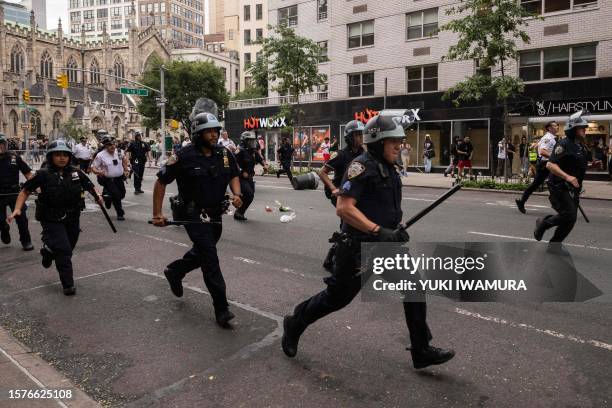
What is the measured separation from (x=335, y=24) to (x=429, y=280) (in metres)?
31.3

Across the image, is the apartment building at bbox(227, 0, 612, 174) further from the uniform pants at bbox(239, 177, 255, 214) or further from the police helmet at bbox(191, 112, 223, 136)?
the police helmet at bbox(191, 112, 223, 136)

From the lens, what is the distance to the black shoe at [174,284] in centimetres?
570

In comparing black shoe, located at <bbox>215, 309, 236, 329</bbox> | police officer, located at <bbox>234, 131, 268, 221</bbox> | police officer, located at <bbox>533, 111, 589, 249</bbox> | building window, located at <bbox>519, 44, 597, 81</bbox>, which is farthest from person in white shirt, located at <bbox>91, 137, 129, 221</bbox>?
building window, located at <bbox>519, 44, 597, 81</bbox>

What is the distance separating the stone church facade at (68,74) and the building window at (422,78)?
5271 centimetres

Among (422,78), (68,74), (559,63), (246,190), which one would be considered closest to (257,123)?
(422,78)

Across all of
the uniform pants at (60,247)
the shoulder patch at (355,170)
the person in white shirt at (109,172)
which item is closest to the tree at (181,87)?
the person in white shirt at (109,172)

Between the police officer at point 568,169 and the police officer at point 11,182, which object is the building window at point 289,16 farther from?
the police officer at point 568,169

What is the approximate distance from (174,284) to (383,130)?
9.85ft

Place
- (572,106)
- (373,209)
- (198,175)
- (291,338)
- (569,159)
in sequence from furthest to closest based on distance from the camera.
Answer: (572,106), (569,159), (198,175), (291,338), (373,209)

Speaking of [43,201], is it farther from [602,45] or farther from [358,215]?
[602,45]

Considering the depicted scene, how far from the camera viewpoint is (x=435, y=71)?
94.5 feet

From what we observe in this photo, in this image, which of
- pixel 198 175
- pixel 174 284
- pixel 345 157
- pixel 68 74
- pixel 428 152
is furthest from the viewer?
pixel 68 74

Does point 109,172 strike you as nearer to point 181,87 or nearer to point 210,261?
point 210,261

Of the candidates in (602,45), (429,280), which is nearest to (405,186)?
(602,45)
